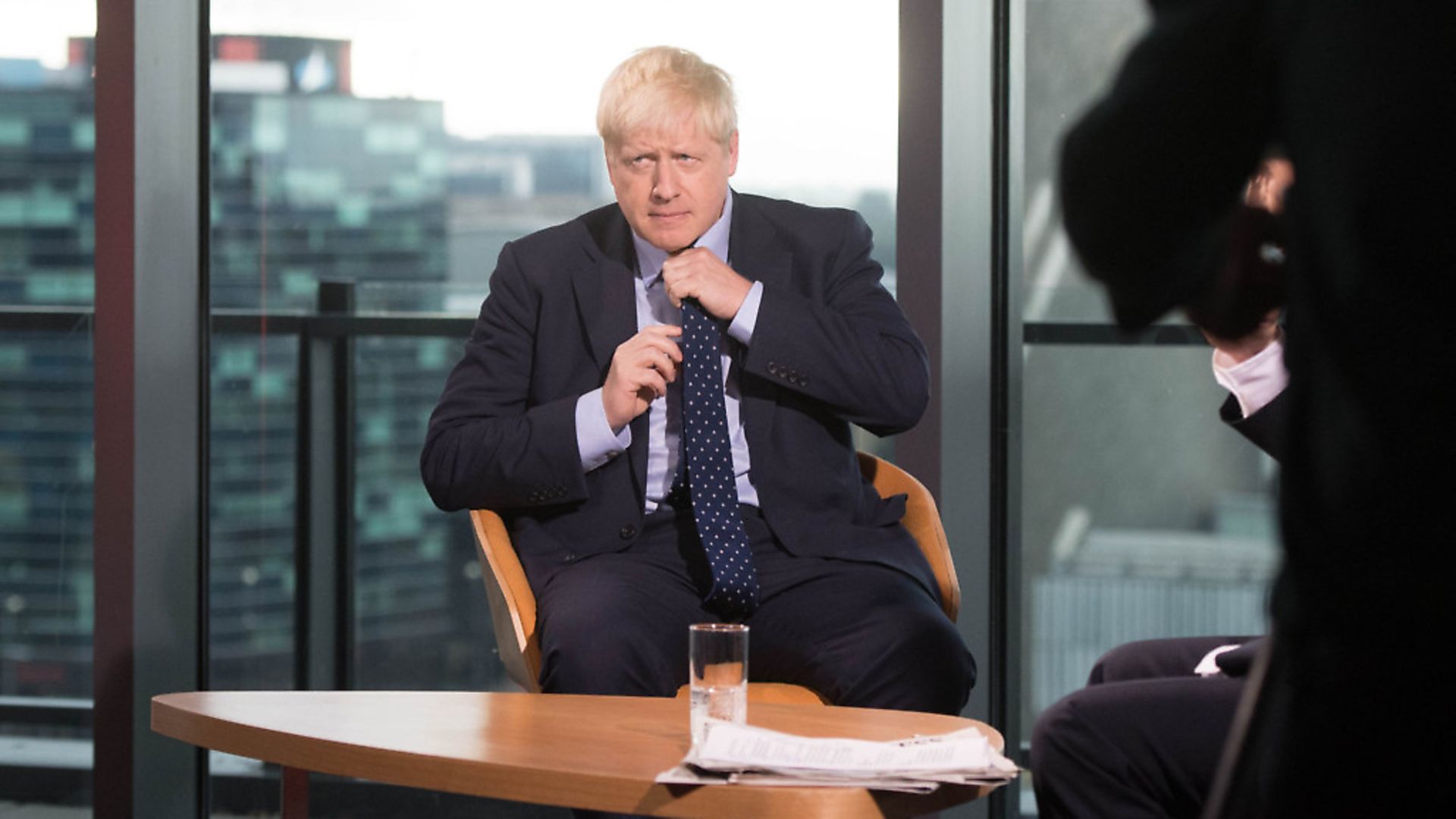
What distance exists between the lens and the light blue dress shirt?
2.34 metres

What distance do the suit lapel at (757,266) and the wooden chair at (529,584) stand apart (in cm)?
28

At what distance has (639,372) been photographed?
Answer: 7.51 ft

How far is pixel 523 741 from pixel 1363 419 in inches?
43.6

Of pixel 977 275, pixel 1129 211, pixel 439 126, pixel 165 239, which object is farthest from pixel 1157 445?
A: pixel 1129 211

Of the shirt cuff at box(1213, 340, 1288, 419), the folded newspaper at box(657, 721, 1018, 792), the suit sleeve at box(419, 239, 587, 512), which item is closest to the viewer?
the folded newspaper at box(657, 721, 1018, 792)

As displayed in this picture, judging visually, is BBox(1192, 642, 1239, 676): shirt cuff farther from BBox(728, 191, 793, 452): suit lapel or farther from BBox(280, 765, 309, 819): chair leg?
BBox(280, 765, 309, 819): chair leg

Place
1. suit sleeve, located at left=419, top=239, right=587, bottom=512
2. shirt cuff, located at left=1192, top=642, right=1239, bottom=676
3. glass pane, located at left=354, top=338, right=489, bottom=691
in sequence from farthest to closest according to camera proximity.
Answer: glass pane, located at left=354, top=338, right=489, bottom=691
suit sleeve, located at left=419, top=239, right=587, bottom=512
shirt cuff, located at left=1192, top=642, right=1239, bottom=676

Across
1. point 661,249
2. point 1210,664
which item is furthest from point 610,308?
point 1210,664

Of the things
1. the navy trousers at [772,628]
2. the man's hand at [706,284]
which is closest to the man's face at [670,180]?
the man's hand at [706,284]

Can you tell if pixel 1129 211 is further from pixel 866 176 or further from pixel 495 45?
pixel 495 45

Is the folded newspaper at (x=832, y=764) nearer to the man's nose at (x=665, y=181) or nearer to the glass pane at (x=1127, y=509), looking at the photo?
the man's nose at (x=665, y=181)

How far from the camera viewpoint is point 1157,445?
2906 millimetres

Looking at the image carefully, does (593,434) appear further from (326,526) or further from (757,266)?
(326,526)

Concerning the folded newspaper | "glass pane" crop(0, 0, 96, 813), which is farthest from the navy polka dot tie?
"glass pane" crop(0, 0, 96, 813)
